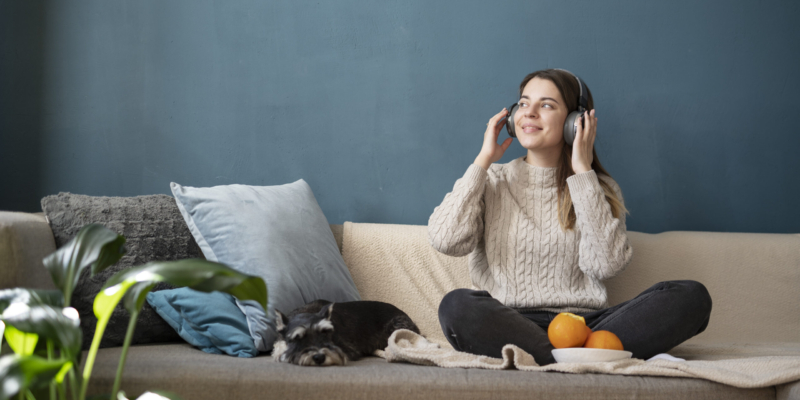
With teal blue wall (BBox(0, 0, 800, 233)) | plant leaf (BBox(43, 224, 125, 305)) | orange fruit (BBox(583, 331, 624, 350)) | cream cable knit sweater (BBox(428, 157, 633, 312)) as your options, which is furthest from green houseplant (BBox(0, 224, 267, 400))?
teal blue wall (BBox(0, 0, 800, 233))

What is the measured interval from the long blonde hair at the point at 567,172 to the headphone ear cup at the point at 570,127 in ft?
0.20

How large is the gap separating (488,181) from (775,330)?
1.14 meters

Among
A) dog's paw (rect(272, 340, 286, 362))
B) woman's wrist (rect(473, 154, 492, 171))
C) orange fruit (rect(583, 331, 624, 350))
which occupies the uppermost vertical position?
woman's wrist (rect(473, 154, 492, 171))

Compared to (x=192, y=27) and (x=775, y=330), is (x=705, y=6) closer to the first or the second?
(x=775, y=330)

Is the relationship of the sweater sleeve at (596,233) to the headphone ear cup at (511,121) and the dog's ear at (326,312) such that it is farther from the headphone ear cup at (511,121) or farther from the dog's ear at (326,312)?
the dog's ear at (326,312)

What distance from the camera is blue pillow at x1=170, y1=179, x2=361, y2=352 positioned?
1568 mm

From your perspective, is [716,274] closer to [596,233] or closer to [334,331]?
[596,233]

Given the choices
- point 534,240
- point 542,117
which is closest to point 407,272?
point 534,240

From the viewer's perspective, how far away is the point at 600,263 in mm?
1623

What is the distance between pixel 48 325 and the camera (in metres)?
0.73

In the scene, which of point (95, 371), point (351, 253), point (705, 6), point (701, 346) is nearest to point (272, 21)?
point (351, 253)

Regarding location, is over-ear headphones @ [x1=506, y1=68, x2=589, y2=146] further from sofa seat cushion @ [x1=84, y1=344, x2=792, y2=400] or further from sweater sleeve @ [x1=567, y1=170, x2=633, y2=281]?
sofa seat cushion @ [x1=84, y1=344, x2=792, y2=400]

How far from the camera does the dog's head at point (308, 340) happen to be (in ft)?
4.23

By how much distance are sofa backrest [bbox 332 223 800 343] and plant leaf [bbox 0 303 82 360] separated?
1.23m
